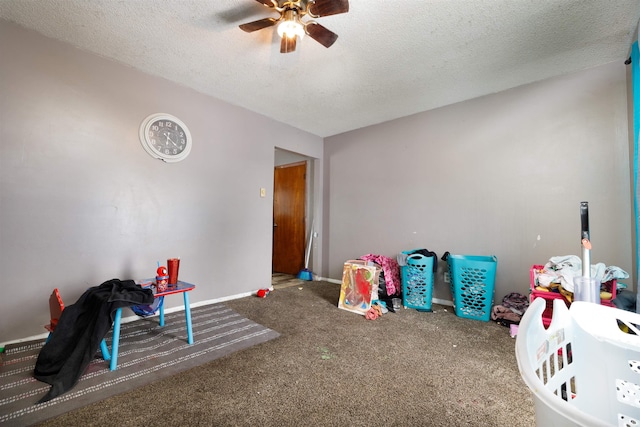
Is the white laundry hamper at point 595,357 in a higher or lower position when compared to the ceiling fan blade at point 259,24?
lower

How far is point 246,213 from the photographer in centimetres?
332

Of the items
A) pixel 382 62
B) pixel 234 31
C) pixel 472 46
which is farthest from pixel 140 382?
pixel 472 46

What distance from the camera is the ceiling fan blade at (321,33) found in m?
1.66

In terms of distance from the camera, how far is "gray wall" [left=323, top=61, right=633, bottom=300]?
7.34ft

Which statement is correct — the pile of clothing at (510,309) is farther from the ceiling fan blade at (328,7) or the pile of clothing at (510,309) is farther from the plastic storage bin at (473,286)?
the ceiling fan blade at (328,7)

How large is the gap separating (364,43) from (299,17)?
2.10 feet

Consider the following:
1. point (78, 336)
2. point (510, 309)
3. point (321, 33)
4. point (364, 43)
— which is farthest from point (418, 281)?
point (78, 336)

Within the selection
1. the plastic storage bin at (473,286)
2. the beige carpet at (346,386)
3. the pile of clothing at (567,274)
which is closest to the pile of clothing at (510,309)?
the plastic storage bin at (473,286)

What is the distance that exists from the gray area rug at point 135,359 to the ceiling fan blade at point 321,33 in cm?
233

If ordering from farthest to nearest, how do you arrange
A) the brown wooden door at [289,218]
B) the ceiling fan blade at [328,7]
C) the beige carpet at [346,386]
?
the brown wooden door at [289,218]
the ceiling fan blade at [328,7]
the beige carpet at [346,386]

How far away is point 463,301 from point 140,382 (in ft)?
9.17

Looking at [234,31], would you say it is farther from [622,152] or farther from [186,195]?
[622,152]

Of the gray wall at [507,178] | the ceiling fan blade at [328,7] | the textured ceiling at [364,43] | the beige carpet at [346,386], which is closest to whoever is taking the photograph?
the beige carpet at [346,386]

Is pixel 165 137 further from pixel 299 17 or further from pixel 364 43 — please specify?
pixel 364 43
